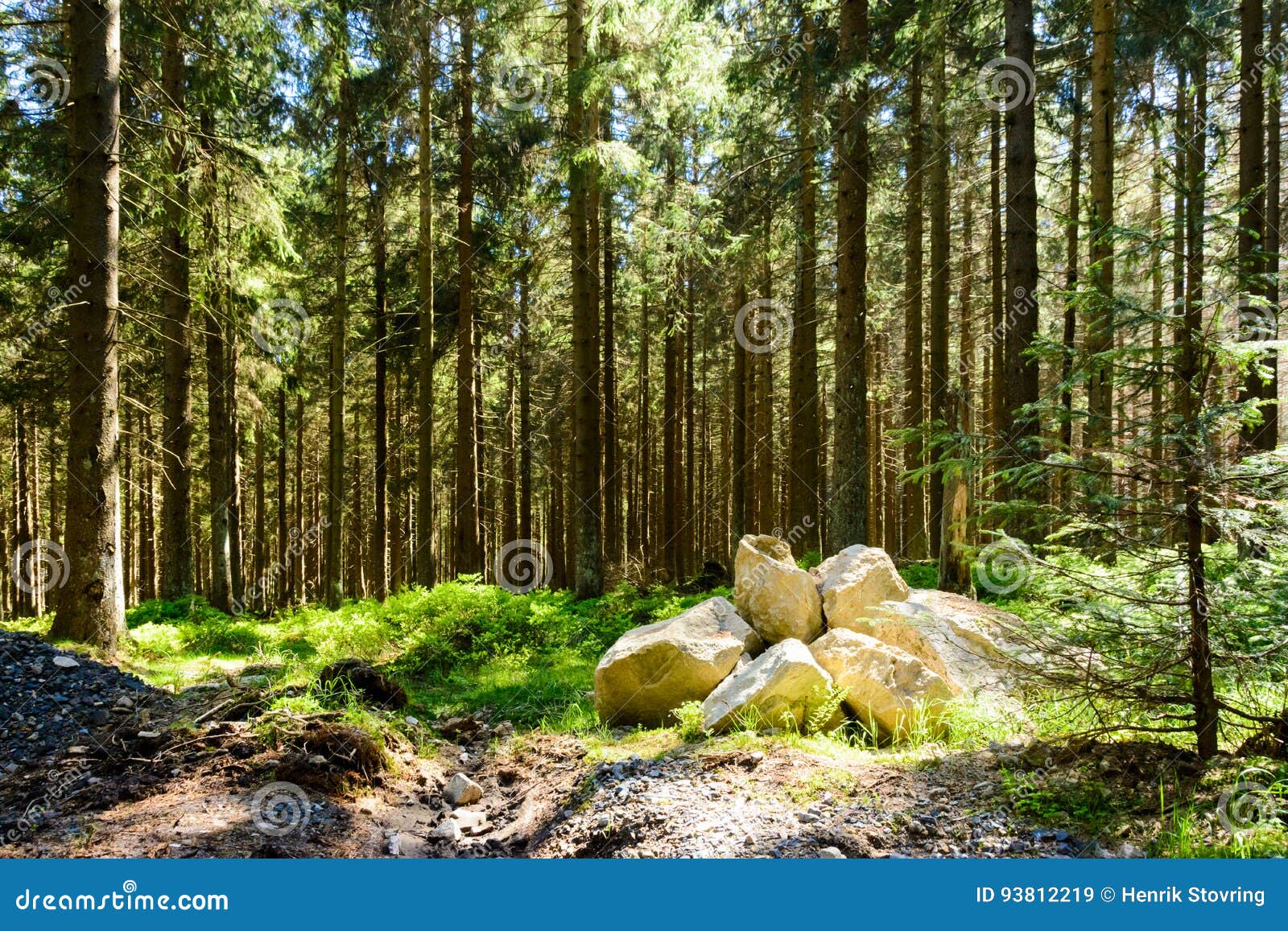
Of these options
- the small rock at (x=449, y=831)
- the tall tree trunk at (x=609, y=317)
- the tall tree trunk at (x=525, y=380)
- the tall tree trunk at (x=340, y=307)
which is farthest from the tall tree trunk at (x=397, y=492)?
the small rock at (x=449, y=831)

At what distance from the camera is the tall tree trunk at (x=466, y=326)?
14.8 metres

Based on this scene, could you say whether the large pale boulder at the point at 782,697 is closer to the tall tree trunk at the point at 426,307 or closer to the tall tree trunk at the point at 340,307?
the tall tree trunk at the point at 426,307

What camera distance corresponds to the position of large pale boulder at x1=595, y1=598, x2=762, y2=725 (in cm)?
653

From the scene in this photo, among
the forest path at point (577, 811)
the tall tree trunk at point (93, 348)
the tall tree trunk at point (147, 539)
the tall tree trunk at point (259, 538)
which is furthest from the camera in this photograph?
the tall tree trunk at point (147, 539)

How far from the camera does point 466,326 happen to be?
1497 cm

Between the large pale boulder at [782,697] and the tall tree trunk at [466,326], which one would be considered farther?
the tall tree trunk at [466,326]

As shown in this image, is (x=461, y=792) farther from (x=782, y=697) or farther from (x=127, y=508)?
(x=127, y=508)

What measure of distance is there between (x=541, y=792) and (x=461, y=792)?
0.59m

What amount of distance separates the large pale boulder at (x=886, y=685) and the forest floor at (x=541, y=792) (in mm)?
322

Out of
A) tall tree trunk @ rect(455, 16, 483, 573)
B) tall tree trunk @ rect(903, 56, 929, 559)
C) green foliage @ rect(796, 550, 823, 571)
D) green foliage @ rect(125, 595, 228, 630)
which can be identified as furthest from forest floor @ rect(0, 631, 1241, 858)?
tall tree trunk @ rect(903, 56, 929, 559)

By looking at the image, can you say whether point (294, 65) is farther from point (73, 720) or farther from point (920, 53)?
point (73, 720)

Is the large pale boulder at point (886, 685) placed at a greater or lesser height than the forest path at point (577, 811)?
greater

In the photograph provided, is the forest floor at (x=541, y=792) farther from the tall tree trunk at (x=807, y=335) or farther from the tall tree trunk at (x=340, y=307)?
the tall tree trunk at (x=340, y=307)

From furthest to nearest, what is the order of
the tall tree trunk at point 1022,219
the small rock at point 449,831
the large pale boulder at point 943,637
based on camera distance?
1. the tall tree trunk at point 1022,219
2. the large pale boulder at point 943,637
3. the small rock at point 449,831
